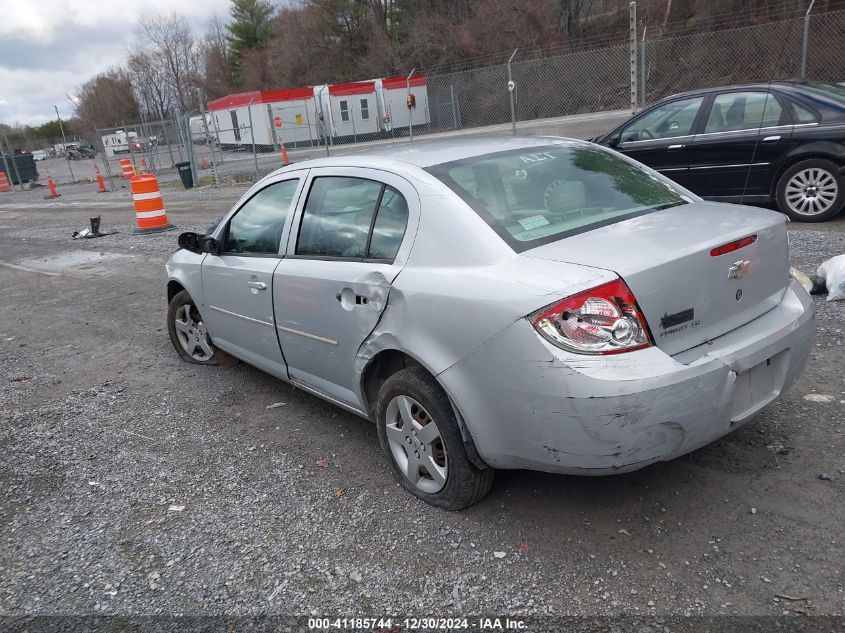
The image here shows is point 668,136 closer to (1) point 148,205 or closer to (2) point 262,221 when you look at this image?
(2) point 262,221

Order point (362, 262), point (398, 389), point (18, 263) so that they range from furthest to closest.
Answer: point (18, 263), point (362, 262), point (398, 389)

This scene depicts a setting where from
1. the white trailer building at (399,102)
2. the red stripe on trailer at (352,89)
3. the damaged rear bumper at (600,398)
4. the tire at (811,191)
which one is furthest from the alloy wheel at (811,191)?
the red stripe on trailer at (352,89)

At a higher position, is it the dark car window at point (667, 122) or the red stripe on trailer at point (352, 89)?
the red stripe on trailer at point (352, 89)

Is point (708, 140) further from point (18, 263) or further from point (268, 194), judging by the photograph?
point (18, 263)

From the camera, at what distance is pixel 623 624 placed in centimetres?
244

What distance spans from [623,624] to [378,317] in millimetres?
1642

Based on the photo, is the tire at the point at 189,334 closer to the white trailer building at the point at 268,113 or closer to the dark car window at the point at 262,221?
the dark car window at the point at 262,221

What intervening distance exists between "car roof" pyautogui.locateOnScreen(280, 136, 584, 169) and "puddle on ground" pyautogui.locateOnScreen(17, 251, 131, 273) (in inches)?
320

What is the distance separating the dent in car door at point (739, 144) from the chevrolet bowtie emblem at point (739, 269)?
5.63 m

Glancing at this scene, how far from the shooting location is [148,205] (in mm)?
13414

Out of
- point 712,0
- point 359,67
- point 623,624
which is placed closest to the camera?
point 623,624

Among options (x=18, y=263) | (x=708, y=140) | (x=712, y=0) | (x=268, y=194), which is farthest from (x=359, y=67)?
(x=268, y=194)

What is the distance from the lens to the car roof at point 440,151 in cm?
356

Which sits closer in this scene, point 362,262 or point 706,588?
point 706,588
